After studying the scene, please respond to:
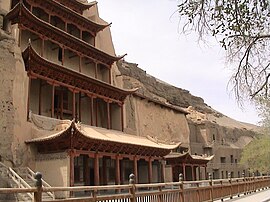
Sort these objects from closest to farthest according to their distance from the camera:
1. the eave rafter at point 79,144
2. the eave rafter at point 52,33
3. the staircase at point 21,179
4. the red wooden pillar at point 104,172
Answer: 1. the staircase at point 21,179
2. the eave rafter at point 79,144
3. the eave rafter at point 52,33
4. the red wooden pillar at point 104,172

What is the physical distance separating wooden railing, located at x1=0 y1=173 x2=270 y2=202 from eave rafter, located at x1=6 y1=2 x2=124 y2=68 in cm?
1034

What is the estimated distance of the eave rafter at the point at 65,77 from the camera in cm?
1875

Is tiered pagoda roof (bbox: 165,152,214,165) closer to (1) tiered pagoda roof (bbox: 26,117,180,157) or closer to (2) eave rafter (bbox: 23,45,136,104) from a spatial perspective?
(2) eave rafter (bbox: 23,45,136,104)

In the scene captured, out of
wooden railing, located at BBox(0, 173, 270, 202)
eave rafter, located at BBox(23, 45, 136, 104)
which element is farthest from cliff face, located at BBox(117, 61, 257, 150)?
wooden railing, located at BBox(0, 173, 270, 202)

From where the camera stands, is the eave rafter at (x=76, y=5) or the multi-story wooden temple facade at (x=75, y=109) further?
the eave rafter at (x=76, y=5)

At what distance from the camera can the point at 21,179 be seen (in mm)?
14484

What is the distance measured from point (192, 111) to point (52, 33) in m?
29.7

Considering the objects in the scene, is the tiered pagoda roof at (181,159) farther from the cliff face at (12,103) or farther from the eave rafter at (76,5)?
the cliff face at (12,103)

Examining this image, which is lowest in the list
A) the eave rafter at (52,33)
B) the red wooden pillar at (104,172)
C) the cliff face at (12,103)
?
the red wooden pillar at (104,172)

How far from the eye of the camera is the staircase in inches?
560

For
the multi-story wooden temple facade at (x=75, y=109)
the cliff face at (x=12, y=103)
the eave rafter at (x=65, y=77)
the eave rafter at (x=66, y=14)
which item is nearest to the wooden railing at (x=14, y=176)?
the cliff face at (x=12, y=103)

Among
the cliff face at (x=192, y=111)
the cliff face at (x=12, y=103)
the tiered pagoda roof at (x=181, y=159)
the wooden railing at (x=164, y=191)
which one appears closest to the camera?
the wooden railing at (x=164, y=191)

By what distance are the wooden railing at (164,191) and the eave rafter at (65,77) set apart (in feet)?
22.7

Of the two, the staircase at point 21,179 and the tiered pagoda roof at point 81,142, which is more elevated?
the tiered pagoda roof at point 81,142
